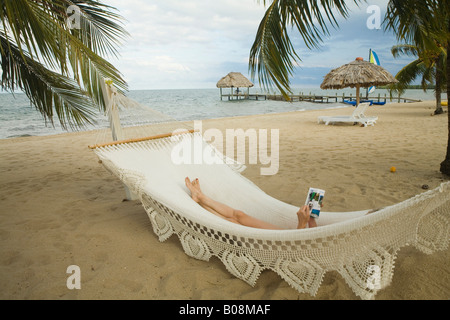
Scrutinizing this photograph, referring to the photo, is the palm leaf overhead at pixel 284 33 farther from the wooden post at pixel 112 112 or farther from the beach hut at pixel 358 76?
the beach hut at pixel 358 76

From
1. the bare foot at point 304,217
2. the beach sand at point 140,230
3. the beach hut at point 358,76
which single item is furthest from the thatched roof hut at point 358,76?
the bare foot at point 304,217

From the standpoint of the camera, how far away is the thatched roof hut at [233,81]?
2006 cm

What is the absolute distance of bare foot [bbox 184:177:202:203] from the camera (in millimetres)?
1734

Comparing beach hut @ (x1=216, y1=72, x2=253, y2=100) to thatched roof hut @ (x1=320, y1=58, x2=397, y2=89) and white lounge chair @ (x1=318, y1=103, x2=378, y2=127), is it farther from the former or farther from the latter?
white lounge chair @ (x1=318, y1=103, x2=378, y2=127)

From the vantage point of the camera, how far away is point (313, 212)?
1.44 m

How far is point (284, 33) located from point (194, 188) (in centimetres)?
149

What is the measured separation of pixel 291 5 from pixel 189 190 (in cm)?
161

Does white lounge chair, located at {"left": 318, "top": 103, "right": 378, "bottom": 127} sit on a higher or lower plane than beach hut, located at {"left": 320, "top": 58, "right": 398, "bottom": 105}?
lower

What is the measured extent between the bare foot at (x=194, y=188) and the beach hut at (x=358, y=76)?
6.58 metres

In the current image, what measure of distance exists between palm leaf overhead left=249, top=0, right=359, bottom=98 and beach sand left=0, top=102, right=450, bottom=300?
1077 mm

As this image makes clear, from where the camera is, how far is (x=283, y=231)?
112 centimetres

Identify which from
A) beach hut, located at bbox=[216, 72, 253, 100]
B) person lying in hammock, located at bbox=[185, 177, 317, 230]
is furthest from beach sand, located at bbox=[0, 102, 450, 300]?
beach hut, located at bbox=[216, 72, 253, 100]
